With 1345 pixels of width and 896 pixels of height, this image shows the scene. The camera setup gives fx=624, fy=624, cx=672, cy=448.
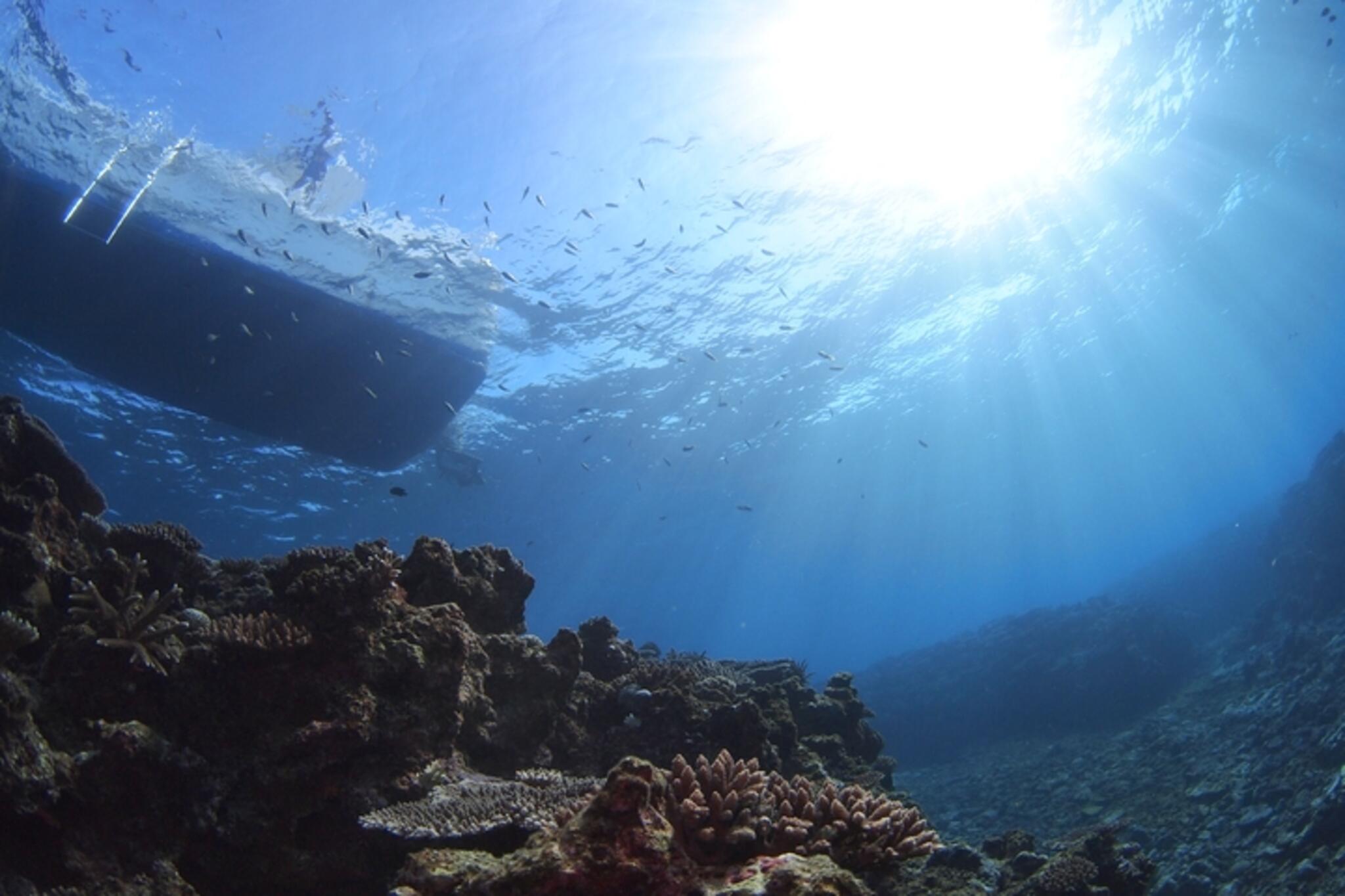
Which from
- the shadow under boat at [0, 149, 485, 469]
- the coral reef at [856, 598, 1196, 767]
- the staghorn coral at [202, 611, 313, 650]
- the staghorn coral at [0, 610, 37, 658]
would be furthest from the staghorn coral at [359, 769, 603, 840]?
the coral reef at [856, 598, 1196, 767]

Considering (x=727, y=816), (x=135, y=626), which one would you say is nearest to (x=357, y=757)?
(x=135, y=626)

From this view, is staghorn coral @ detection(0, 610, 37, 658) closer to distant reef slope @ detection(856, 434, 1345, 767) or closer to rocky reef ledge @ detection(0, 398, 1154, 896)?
rocky reef ledge @ detection(0, 398, 1154, 896)

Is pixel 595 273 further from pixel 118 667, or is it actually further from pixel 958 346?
pixel 958 346

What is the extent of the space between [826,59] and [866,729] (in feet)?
57.2

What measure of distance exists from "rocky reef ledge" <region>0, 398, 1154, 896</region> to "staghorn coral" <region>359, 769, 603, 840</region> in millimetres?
20

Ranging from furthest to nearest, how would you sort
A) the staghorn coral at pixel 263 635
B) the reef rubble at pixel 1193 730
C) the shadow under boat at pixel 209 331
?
the shadow under boat at pixel 209 331, the reef rubble at pixel 1193 730, the staghorn coral at pixel 263 635

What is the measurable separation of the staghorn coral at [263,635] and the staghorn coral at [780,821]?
2823 mm

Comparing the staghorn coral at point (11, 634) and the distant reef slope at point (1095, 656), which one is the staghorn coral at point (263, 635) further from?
the distant reef slope at point (1095, 656)

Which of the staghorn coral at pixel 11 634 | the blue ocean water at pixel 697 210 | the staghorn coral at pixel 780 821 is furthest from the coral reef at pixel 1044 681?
the staghorn coral at pixel 11 634

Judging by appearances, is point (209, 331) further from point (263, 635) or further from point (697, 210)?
point (263, 635)

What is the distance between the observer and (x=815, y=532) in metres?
73.2

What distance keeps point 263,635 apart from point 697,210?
19367 millimetres

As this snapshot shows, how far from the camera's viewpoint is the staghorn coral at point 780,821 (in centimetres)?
321

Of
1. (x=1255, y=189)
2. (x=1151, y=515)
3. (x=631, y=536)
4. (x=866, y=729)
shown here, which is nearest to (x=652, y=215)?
(x=866, y=729)
